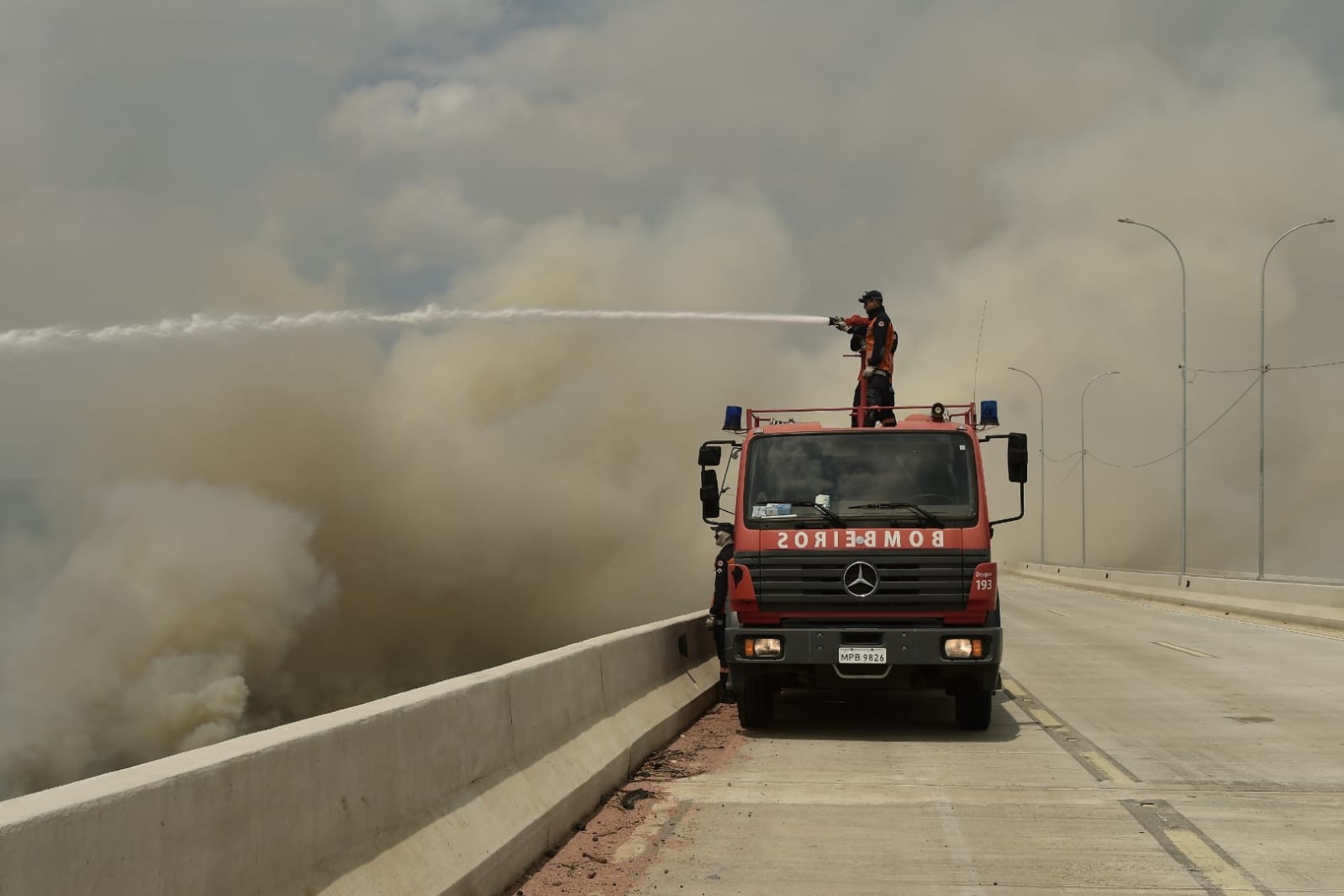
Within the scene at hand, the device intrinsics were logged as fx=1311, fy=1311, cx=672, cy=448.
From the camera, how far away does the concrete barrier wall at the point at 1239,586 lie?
26906 mm

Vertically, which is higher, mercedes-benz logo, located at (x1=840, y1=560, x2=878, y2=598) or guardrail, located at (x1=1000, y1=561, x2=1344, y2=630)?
mercedes-benz logo, located at (x1=840, y1=560, x2=878, y2=598)

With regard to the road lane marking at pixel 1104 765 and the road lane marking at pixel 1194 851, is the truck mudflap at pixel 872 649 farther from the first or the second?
the road lane marking at pixel 1194 851

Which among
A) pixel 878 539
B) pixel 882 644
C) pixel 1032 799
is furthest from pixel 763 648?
pixel 1032 799

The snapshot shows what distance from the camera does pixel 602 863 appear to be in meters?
6.27

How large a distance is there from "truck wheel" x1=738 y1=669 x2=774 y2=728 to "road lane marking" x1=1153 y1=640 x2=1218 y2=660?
929cm

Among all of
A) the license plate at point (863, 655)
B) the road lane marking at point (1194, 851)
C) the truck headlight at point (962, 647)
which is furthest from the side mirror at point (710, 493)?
the road lane marking at point (1194, 851)

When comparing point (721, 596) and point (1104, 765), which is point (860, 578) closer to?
point (1104, 765)

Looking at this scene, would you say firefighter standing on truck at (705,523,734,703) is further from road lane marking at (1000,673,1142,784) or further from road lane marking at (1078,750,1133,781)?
road lane marking at (1078,750,1133,781)

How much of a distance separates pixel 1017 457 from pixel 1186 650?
1028 centimetres

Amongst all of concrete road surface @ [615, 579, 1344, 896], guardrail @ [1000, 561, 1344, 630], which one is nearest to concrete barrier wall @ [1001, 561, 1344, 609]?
guardrail @ [1000, 561, 1344, 630]

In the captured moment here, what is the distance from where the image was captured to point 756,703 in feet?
36.4

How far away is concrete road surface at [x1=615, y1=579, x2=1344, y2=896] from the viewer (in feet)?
20.2

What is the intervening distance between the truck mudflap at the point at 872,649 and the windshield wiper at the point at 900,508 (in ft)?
2.77

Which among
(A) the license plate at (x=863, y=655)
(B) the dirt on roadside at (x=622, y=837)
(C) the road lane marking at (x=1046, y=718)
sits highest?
(A) the license plate at (x=863, y=655)
